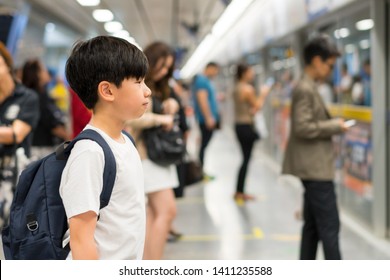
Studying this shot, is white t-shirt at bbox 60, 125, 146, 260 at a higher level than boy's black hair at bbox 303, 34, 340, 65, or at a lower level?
lower

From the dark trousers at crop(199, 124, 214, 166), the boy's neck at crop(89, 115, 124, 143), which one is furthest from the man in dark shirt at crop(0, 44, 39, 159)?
the dark trousers at crop(199, 124, 214, 166)

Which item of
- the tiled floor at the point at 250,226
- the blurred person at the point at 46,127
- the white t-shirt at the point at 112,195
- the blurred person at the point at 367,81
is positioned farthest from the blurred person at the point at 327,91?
the white t-shirt at the point at 112,195

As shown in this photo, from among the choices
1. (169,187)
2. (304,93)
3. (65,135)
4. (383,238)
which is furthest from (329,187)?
(65,135)

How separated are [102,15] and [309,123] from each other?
7971 mm

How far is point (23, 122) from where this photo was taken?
12.0 ft

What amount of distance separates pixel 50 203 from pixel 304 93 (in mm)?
2307

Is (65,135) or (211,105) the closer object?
(65,135)

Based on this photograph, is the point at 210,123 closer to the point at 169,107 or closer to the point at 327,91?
the point at 327,91

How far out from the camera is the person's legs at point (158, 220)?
3488mm

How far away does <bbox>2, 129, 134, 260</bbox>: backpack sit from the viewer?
1601mm

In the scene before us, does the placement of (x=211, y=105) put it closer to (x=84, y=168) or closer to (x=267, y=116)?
(x=267, y=116)

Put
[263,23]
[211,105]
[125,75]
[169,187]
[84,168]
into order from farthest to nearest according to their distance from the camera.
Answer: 1. [263,23]
2. [211,105]
3. [169,187]
4. [125,75]
5. [84,168]

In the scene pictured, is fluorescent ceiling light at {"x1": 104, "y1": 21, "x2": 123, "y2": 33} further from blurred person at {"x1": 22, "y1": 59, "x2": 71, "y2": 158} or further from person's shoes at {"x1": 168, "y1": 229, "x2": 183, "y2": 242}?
person's shoes at {"x1": 168, "y1": 229, "x2": 183, "y2": 242}

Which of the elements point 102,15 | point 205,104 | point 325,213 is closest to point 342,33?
point 205,104
